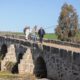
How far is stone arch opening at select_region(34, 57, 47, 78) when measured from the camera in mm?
29250

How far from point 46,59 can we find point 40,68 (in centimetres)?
219

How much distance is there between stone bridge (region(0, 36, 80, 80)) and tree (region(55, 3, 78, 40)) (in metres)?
23.8

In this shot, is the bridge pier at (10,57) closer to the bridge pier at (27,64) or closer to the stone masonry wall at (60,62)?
the bridge pier at (27,64)

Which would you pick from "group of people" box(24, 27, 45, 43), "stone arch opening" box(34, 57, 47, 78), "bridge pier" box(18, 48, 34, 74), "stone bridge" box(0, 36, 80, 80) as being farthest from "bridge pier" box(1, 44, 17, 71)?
"stone arch opening" box(34, 57, 47, 78)

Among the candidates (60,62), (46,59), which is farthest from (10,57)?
(60,62)

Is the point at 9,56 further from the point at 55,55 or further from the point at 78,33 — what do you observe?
the point at 78,33

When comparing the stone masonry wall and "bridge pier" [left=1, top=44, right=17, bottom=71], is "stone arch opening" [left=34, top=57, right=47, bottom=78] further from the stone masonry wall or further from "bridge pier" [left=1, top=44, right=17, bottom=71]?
"bridge pier" [left=1, top=44, right=17, bottom=71]

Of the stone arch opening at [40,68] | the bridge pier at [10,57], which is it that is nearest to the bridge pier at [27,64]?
the stone arch opening at [40,68]

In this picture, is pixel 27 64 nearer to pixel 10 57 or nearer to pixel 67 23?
pixel 10 57

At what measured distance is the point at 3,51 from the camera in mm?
44406

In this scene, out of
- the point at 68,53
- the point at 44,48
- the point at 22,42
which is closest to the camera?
the point at 68,53

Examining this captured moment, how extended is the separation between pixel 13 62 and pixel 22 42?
1992mm

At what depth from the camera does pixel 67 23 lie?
62.6 meters

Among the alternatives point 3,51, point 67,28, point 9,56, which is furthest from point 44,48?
point 67,28
